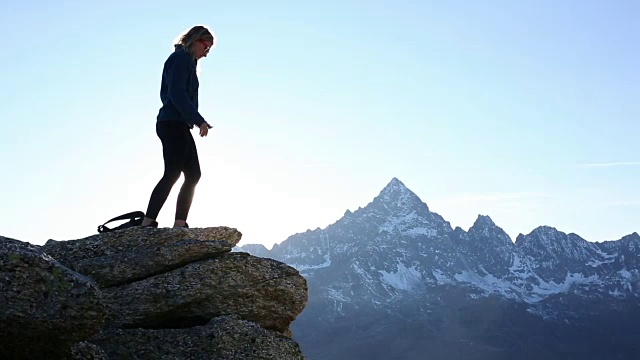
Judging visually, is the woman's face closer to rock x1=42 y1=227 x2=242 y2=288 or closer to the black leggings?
the black leggings

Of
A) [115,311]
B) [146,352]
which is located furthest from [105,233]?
[146,352]

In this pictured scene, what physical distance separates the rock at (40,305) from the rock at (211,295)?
3.39 meters

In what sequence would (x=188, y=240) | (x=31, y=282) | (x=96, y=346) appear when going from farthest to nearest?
(x=188, y=240), (x=96, y=346), (x=31, y=282)

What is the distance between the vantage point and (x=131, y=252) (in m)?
14.3

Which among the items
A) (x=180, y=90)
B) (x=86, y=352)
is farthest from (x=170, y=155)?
(x=86, y=352)

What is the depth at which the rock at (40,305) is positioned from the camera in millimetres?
9172

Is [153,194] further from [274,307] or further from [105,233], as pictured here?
[274,307]

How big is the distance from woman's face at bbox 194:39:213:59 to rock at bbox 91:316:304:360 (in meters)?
5.94

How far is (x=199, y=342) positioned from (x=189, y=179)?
14.4 feet

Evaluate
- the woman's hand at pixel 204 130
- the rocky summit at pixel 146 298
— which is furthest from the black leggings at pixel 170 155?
the woman's hand at pixel 204 130

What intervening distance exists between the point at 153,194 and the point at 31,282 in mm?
5793

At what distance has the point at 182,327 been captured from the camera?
13.6 m

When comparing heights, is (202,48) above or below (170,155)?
above

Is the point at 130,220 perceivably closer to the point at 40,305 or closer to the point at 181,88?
the point at 181,88
